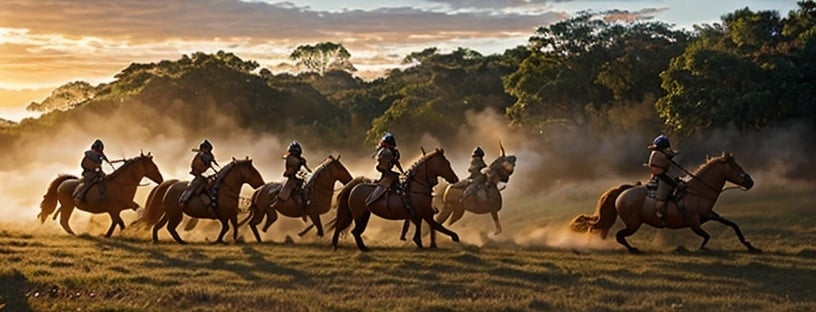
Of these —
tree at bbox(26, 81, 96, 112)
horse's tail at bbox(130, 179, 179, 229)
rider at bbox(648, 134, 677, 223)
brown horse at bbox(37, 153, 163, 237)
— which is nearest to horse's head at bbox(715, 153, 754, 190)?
rider at bbox(648, 134, 677, 223)

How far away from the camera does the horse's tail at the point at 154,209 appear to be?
2695cm

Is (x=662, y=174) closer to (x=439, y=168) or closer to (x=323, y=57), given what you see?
(x=439, y=168)

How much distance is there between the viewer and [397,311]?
14047 millimetres

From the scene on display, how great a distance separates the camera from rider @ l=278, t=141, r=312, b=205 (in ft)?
83.0

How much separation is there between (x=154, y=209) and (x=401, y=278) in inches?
479

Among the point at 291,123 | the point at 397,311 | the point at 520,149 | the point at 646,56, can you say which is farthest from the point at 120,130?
the point at 397,311

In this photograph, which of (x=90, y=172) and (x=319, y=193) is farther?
(x=90, y=172)

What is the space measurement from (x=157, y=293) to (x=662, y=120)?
1201 inches

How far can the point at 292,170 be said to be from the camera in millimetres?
25406

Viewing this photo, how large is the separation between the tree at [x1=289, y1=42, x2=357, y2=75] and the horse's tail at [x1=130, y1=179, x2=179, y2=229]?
233 ft

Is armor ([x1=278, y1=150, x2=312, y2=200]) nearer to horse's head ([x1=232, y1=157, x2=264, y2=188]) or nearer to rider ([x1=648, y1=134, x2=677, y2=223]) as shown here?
horse's head ([x1=232, y1=157, x2=264, y2=188])

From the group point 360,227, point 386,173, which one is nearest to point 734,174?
point 386,173

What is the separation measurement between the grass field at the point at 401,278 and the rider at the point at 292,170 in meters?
1.91

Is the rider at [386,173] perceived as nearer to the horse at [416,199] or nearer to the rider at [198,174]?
the horse at [416,199]
